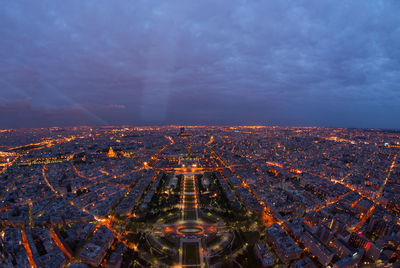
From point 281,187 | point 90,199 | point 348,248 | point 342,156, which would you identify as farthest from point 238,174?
point 342,156

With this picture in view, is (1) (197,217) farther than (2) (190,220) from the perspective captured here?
Yes

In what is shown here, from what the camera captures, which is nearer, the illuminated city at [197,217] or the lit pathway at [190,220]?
the lit pathway at [190,220]

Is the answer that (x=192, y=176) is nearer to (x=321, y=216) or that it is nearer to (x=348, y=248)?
(x=321, y=216)

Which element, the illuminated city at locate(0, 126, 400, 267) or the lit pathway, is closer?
the lit pathway

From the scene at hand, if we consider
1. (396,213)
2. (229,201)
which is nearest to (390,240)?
(396,213)

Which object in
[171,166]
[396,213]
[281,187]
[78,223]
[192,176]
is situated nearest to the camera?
[78,223]

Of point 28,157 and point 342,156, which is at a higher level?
point 342,156

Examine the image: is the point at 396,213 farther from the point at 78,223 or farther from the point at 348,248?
the point at 78,223

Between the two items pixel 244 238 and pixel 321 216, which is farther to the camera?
pixel 321 216

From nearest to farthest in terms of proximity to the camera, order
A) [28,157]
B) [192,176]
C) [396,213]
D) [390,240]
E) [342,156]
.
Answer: [390,240], [396,213], [192,176], [28,157], [342,156]
